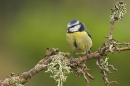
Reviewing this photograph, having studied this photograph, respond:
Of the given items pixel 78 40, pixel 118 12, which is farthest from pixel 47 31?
pixel 118 12

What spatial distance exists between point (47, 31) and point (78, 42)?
2502 mm

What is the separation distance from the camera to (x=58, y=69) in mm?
1305

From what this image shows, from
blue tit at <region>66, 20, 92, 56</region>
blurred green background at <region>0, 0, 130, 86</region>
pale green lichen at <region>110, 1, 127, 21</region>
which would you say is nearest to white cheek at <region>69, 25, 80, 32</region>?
blue tit at <region>66, 20, 92, 56</region>

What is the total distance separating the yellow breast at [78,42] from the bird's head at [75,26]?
0.02 m

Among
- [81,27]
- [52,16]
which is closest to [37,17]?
[52,16]

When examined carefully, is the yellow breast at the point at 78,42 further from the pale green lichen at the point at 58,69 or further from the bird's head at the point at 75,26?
the pale green lichen at the point at 58,69

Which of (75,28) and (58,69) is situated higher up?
(75,28)

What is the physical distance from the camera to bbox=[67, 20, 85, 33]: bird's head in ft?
5.73

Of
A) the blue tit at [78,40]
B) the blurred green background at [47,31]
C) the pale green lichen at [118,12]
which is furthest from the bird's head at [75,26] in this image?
the blurred green background at [47,31]

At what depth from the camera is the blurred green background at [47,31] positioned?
366 cm

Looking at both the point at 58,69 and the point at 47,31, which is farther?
the point at 47,31

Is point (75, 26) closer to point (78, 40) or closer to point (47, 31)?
point (78, 40)

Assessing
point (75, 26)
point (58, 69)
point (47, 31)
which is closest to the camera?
point (58, 69)

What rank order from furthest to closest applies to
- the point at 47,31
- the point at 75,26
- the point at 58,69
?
the point at 47,31 → the point at 75,26 → the point at 58,69
